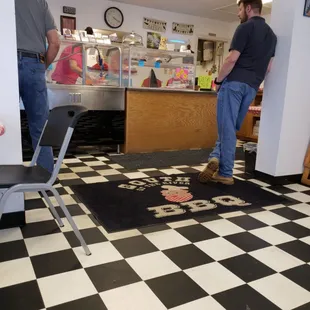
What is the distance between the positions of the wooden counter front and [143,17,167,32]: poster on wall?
3632 mm

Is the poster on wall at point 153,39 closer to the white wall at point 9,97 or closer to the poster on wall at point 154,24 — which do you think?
the poster on wall at point 154,24

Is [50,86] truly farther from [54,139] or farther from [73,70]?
[54,139]

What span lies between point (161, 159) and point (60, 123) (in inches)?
85.6

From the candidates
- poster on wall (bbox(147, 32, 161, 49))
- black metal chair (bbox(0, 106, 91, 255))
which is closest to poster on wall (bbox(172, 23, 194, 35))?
poster on wall (bbox(147, 32, 161, 49))

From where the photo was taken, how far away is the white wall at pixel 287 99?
2.59m

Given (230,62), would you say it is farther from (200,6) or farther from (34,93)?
(200,6)

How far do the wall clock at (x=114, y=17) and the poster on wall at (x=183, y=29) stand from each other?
1334 millimetres

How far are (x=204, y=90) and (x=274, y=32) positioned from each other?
186 centimetres

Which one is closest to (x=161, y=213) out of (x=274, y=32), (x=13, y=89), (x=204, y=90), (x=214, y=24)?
(x=13, y=89)

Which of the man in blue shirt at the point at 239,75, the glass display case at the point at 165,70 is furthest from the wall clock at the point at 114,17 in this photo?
the man in blue shirt at the point at 239,75

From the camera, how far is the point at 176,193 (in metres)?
2.46

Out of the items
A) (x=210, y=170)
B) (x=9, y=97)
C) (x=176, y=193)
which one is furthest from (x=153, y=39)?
(x=9, y=97)

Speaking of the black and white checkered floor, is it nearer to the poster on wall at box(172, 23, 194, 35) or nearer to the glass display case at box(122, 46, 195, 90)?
the glass display case at box(122, 46, 195, 90)

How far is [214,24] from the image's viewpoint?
26.0 feet
